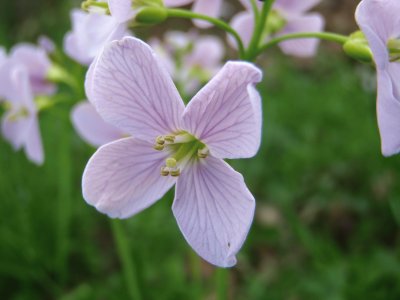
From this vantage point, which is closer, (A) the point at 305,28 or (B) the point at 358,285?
(A) the point at 305,28

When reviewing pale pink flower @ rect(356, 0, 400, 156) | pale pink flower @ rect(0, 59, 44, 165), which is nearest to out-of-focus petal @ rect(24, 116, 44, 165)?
pale pink flower @ rect(0, 59, 44, 165)

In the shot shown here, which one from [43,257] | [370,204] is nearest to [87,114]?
[43,257]

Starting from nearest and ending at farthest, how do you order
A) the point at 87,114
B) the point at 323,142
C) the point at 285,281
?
the point at 87,114 < the point at 285,281 < the point at 323,142

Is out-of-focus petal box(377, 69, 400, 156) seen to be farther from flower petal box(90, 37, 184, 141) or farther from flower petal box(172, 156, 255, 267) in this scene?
flower petal box(90, 37, 184, 141)

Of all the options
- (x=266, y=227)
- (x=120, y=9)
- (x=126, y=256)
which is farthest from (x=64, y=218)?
(x=120, y=9)

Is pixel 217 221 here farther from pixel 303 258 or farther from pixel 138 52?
pixel 303 258

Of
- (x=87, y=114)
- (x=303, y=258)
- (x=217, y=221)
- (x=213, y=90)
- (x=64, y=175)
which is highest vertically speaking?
(x=213, y=90)

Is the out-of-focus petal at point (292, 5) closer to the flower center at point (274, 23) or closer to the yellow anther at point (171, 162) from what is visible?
the flower center at point (274, 23)
